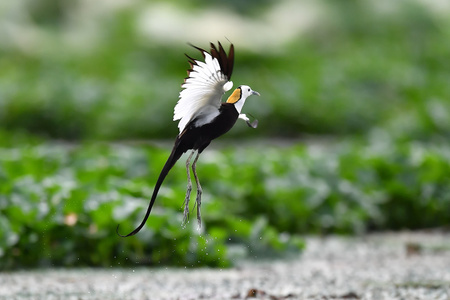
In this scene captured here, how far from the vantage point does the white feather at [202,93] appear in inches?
52.4

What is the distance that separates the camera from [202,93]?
1.34 meters

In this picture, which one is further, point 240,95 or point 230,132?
point 230,132

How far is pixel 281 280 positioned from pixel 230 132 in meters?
5.76

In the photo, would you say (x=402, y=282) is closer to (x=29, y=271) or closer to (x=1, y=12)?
(x=29, y=271)

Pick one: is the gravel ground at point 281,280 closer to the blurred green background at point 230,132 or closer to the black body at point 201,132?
the blurred green background at point 230,132

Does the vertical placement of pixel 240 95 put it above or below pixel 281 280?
above

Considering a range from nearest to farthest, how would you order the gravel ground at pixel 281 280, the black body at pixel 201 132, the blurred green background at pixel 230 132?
1. the black body at pixel 201 132
2. the gravel ground at pixel 281 280
3. the blurred green background at pixel 230 132

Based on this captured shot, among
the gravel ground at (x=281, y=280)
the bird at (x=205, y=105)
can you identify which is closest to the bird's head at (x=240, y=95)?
the bird at (x=205, y=105)

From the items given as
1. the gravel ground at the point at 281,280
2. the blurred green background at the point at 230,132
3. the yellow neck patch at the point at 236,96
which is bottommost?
the gravel ground at the point at 281,280

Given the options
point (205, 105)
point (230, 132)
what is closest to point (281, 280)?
point (205, 105)

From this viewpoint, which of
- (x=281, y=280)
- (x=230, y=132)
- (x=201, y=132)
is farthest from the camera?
(x=230, y=132)

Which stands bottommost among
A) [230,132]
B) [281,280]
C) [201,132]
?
[281,280]

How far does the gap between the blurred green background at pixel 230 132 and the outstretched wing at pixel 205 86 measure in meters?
2.30

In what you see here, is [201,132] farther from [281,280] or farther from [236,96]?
[281,280]
